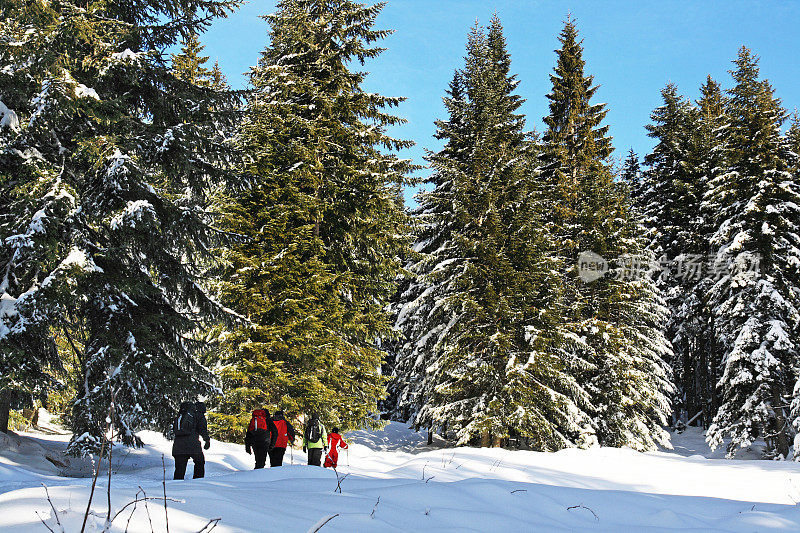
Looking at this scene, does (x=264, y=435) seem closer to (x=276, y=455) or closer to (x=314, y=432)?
(x=276, y=455)

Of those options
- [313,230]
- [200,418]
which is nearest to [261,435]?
[200,418]

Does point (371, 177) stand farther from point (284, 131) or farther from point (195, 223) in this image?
point (195, 223)

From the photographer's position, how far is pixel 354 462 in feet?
47.9

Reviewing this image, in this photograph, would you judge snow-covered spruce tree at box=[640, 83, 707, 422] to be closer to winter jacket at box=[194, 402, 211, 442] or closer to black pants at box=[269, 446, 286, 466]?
black pants at box=[269, 446, 286, 466]

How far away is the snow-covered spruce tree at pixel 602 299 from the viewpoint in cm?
2053

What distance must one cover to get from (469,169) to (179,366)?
13243 millimetres

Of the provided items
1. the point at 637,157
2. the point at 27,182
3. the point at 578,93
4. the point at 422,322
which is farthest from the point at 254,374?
the point at 637,157

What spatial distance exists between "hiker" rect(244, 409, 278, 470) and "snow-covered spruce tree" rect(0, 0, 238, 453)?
60.7 inches

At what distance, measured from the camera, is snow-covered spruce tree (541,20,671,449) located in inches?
808

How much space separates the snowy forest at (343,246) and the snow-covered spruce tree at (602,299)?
124mm

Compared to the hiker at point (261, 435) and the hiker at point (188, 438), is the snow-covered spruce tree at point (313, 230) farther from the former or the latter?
the hiker at point (188, 438)

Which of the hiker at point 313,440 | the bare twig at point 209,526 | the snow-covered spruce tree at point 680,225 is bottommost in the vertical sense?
the hiker at point 313,440

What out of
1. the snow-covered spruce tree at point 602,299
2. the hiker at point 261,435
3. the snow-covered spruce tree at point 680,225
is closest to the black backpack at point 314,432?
Answer: the hiker at point 261,435

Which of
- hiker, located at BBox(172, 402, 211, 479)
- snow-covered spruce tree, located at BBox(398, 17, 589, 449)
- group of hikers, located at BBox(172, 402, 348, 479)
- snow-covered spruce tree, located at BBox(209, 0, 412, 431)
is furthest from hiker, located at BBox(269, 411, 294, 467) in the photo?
snow-covered spruce tree, located at BBox(398, 17, 589, 449)
